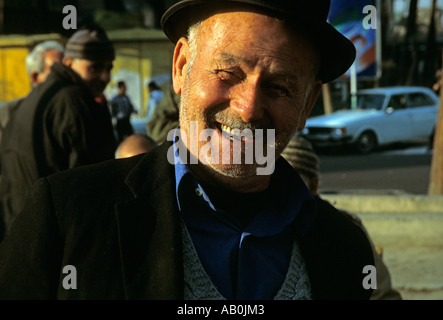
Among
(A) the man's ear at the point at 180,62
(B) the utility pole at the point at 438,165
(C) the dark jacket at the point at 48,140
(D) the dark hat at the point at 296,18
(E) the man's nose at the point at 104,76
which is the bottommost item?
(B) the utility pole at the point at 438,165

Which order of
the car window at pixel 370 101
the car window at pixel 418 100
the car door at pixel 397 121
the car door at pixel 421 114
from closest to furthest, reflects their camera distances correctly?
the car door at pixel 397 121
the car window at pixel 370 101
the car door at pixel 421 114
the car window at pixel 418 100

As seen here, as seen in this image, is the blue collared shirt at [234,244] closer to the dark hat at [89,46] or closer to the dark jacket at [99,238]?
the dark jacket at [99,238]

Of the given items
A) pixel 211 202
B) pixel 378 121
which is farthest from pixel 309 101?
pixel 378 121

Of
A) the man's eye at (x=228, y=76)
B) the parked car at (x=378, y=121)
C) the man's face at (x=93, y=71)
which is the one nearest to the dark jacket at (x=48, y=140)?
the man's face at (x=93, y=71)

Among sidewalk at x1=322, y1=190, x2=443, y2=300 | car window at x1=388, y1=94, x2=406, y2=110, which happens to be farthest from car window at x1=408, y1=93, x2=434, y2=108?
sidewalk at x1=322, y1=190, x2=443, y2=300

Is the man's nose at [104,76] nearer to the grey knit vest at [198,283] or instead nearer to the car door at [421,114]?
the grey knit vest at [198,283]

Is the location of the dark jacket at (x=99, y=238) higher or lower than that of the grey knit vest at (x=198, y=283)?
higher

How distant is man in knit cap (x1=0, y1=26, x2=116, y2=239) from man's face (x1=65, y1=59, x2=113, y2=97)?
251 mm

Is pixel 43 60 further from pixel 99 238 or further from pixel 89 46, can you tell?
pixel 99 238

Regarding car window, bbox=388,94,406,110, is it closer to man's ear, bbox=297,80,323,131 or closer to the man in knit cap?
Result: the man in knit cap

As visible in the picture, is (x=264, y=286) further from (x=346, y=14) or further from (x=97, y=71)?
(x=346, y=14)

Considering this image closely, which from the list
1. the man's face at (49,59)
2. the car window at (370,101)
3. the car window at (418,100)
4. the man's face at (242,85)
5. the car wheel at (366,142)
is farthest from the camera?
the car window at (418,100)

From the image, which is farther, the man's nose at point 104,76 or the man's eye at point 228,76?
the man's nose at point 104,76

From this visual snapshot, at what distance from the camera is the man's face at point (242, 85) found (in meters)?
1.52
